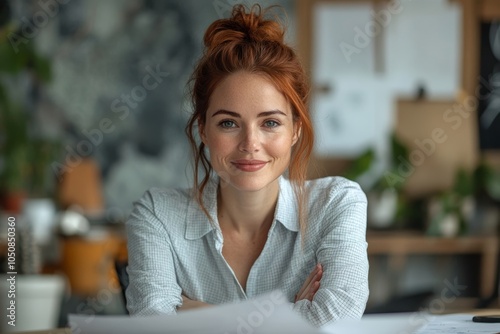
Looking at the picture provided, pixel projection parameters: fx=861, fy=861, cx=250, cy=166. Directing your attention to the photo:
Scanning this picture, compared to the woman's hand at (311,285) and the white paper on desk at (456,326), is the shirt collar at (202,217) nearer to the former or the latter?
the woman's hand at (311,285)

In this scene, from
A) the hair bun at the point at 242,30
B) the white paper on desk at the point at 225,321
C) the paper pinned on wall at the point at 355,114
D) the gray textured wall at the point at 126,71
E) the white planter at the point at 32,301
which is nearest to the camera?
the white paper on desk at the point at 225,321

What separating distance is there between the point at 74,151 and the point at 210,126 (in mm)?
4769

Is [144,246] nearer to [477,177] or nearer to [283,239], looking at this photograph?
[283,239]

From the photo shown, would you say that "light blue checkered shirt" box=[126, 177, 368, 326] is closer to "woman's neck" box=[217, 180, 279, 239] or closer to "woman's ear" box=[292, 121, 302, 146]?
"woman's neck" box=[217, 180, 279, 239]

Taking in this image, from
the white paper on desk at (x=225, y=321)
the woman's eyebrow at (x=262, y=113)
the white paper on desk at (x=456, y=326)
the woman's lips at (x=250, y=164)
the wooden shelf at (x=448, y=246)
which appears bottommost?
the wooden shelf at (x=448, y=246)

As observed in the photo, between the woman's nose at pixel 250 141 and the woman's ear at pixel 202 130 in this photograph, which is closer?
the woman's nose at pixel 250 141

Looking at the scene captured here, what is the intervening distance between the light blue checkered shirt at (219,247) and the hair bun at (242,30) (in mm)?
346

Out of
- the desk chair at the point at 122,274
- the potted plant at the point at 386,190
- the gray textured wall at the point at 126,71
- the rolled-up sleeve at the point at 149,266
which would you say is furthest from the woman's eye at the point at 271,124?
the gray textured wall at the point at 126,71

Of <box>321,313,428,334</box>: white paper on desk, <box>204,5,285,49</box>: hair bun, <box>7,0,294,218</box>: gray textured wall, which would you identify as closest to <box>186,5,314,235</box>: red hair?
<box>204,5,285,49</box>: hair bun

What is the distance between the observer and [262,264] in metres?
1.91

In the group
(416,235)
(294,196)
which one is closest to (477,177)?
(416,235)

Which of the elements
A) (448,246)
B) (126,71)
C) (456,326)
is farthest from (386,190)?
(456,326)

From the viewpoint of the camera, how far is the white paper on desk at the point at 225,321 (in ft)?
3.63

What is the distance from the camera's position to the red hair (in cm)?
184
